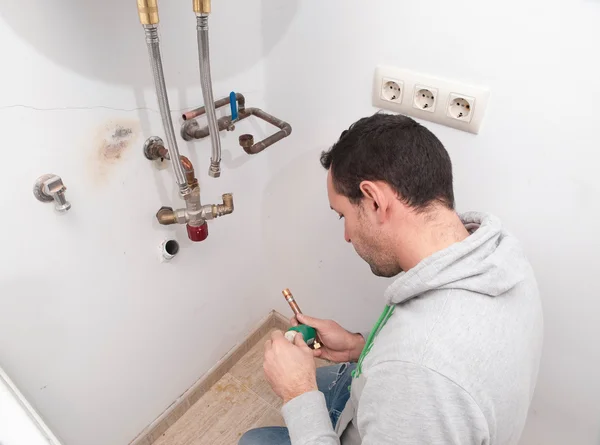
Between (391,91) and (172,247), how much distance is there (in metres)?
0.67

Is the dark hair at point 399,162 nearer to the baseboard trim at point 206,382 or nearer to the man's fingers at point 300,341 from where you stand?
the man's fingers at point 300,341

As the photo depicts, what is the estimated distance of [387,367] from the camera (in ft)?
1.98

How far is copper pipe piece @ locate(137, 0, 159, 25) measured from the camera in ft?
2.12

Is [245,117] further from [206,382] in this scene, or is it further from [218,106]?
[206,382]

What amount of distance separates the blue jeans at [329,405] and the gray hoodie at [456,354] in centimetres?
30

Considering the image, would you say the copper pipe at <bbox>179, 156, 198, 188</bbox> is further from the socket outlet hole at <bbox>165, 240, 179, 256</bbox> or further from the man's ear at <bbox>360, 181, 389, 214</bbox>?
the man's ear at <bbox>360, 181, 389, 214</bbox>

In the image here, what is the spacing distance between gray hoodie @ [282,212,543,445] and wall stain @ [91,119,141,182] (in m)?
0.62

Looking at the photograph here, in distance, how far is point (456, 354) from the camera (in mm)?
573

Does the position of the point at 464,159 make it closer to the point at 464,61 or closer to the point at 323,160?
the point at 464,61

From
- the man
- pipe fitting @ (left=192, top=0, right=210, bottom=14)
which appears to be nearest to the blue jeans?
the man

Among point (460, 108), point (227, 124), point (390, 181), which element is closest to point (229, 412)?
point (227, 124)

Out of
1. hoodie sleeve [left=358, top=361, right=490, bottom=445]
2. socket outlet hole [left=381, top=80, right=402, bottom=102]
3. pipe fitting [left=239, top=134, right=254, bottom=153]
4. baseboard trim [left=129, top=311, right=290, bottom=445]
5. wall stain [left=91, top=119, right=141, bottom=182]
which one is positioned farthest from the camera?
baseboard trim [left=129, top=311, right=290, bottom=445]

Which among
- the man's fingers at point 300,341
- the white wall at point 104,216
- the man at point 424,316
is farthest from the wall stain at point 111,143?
the man's fingers at point 300,341

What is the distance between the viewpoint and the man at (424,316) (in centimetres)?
57
